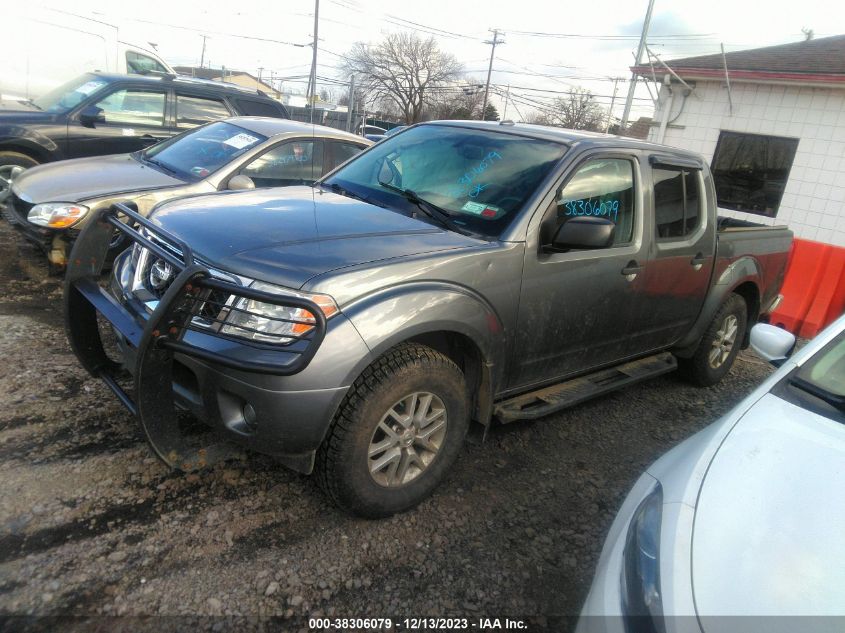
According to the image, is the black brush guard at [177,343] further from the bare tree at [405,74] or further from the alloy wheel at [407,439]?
the bare tree at [405,74]

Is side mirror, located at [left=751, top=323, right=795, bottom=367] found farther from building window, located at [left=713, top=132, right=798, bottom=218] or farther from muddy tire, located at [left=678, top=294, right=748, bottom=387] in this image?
building window, located at [left=713, top=132, right=798, bottom=218]

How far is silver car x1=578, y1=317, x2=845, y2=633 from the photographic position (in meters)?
1.42

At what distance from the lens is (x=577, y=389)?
3615 mm

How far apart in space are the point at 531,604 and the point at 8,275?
17.6ft

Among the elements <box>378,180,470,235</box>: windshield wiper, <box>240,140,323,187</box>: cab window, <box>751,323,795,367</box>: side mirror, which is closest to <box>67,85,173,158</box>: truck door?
<box>240,140,323,187</box>: cab window

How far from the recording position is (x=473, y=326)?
9.13 ft

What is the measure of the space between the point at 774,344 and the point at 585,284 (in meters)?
1.00

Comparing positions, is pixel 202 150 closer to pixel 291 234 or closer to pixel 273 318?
pixel 291 234

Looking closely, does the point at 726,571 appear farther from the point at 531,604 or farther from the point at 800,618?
the point at 531,604

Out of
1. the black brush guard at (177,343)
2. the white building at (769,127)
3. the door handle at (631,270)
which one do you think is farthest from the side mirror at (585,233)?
the white building at (769,127)

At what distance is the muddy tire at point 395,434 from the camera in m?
2.46

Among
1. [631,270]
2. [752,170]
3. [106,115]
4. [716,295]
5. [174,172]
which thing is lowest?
[716,295]

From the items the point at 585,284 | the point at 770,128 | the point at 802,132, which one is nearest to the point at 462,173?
the point at 585,284

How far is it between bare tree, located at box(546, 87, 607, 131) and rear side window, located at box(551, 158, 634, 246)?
53.7m
